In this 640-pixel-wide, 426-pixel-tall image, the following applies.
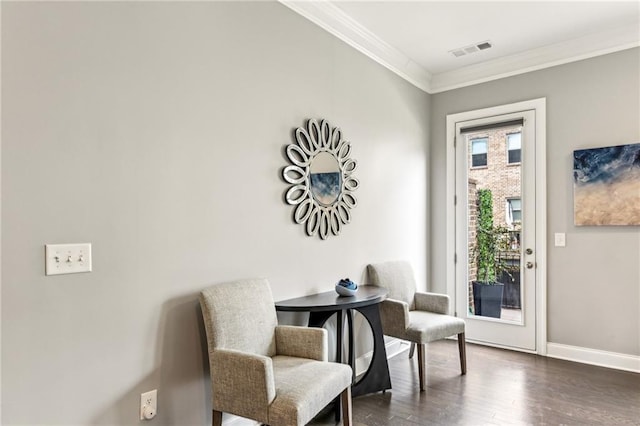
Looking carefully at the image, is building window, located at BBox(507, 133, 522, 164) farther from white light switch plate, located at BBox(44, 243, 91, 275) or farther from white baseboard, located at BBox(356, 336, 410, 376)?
white light switch plate, located at BBox(44, 243, 91, 275)

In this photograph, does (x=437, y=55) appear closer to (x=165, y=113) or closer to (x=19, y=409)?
(x=165, y=113)

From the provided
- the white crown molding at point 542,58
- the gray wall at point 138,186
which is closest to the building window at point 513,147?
the white crown molding at point 542,58

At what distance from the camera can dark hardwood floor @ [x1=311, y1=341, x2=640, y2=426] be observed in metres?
2.52

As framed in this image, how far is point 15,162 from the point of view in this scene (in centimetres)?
150

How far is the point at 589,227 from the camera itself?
11.6 ft

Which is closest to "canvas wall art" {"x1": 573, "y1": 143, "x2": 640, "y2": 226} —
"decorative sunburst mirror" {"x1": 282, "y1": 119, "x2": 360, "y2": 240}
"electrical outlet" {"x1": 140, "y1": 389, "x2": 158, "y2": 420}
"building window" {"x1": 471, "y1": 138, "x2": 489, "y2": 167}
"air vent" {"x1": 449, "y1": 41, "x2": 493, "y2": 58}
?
"building window" {"x1": 471, "y1": 138, "x2": 489, "y2": 167}

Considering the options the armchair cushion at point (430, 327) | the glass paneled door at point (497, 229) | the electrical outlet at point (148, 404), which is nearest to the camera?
the electrical outlet at point (148, 404)

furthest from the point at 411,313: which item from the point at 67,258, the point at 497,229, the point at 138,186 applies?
the point at 67,258

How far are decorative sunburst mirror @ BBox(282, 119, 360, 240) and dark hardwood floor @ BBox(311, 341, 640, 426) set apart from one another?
1272mm

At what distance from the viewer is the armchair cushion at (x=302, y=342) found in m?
2.23

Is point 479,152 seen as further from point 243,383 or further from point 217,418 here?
point 217,418

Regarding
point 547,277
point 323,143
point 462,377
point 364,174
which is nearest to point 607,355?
point 547,277

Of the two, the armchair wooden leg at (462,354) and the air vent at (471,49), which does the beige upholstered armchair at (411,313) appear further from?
the air vent at (471,49)

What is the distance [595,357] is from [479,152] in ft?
6.96
